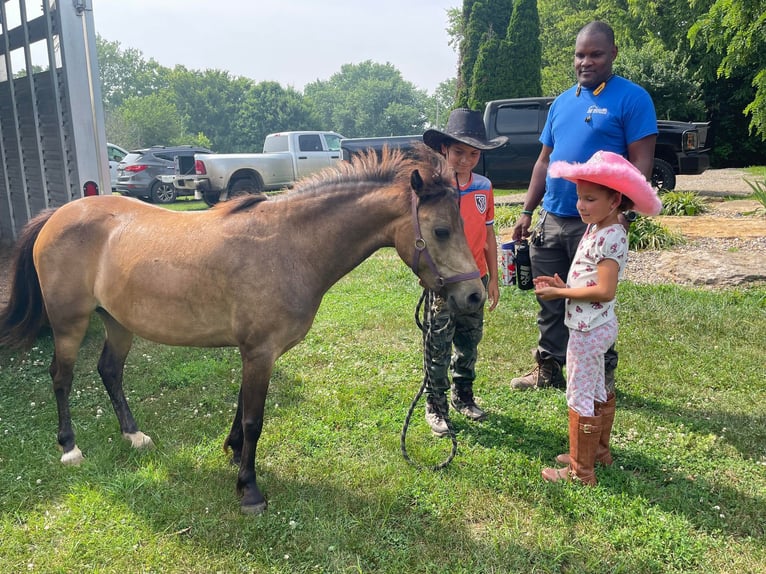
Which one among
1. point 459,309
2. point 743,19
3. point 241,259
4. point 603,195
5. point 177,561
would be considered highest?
point 743,19

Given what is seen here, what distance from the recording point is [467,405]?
402 cm

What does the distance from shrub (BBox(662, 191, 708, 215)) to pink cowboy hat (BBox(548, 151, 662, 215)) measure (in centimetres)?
861

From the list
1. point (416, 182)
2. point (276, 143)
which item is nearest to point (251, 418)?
point (416, 182)

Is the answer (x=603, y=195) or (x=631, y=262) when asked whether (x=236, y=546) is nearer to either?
(x=603, y=195)

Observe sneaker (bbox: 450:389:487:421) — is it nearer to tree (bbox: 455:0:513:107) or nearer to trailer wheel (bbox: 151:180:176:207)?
trailer wheel (bbox: 151:180:176:207)

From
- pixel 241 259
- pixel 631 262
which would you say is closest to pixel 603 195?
pixel 241 259

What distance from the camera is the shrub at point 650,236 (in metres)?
8.06

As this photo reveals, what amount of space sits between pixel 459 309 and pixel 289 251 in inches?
37.8

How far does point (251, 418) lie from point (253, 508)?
1.57 ft

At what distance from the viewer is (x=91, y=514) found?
2.92 meters

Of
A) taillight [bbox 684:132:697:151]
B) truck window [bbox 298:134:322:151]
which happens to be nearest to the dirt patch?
taillight [bbox 684:132:697:151]

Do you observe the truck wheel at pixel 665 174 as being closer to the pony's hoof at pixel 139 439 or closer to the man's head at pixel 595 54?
the man's head at pixel 595 54

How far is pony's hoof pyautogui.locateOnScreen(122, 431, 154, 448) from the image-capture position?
354 centimetres

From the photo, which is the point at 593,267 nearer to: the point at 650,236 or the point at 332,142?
the point at 650,236
